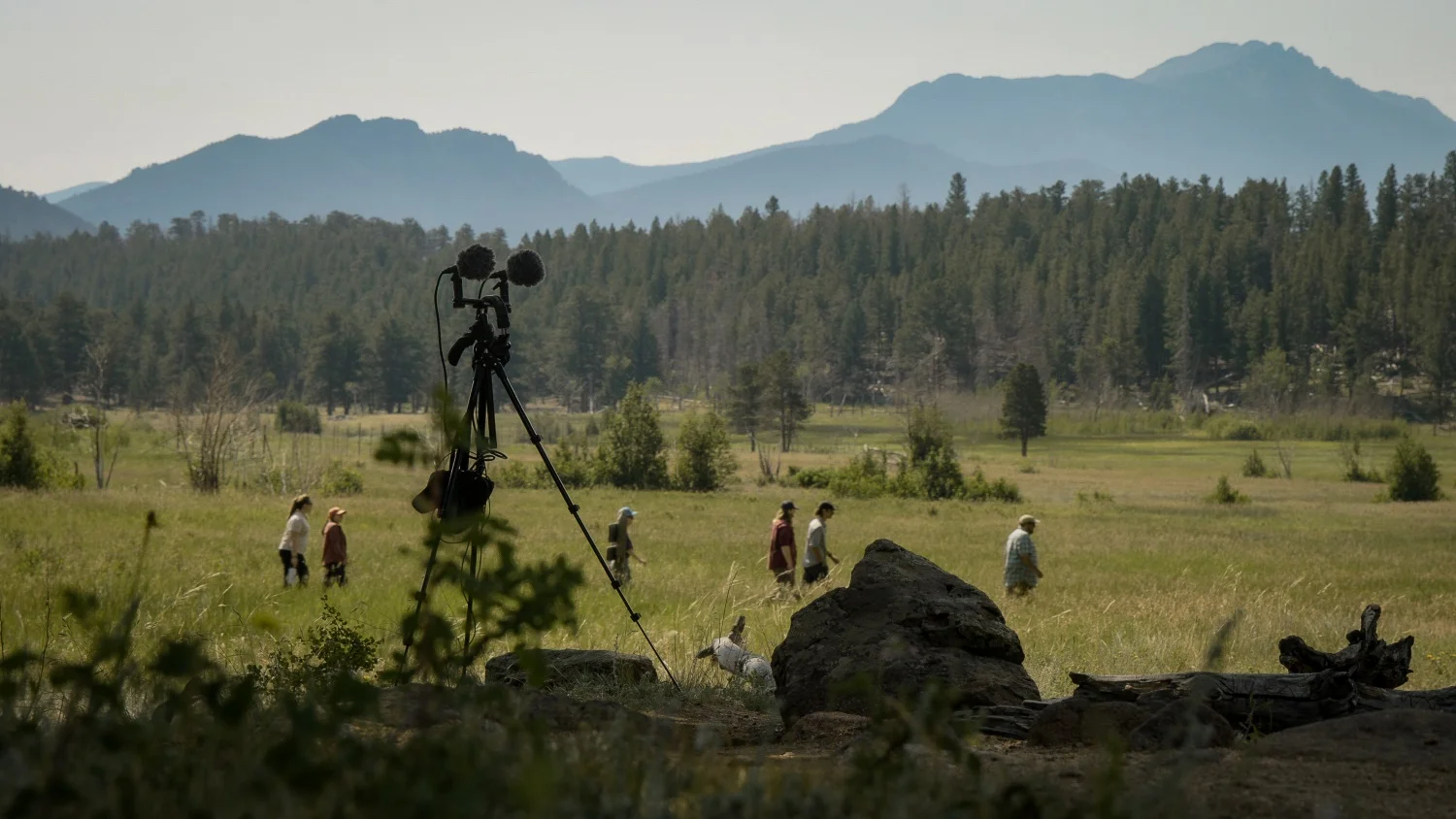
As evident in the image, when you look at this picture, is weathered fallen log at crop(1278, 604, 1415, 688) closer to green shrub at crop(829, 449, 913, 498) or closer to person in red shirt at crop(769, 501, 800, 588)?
person in red shirt at crop(769, 501, 800, 588)

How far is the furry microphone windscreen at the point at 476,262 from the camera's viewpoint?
679 centimetres

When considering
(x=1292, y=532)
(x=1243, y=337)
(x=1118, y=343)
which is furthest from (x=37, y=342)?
(x=1292, y=532)

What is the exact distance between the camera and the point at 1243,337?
136 m

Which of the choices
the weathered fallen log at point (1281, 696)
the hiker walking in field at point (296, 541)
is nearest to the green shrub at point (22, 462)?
the hiker walking in field at point (296, 541)

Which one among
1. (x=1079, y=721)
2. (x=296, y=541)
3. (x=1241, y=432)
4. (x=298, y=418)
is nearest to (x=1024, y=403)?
(x=1241, y=432)

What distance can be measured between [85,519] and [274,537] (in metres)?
3.35

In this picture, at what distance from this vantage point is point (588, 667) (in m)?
7.58

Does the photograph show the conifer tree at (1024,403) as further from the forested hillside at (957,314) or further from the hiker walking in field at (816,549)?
the hiker walking in field at (816,549)

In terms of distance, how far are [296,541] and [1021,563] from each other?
9013 mm

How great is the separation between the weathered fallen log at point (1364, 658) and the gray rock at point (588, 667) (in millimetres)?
3345

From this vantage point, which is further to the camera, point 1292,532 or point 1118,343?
point 1118,343

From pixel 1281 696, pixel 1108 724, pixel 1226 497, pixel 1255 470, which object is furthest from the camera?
pixel 1255 470

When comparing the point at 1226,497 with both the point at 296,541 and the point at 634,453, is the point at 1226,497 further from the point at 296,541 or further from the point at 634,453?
the point at 296,541

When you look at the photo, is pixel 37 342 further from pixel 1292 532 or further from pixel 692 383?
pixel 1292 532
